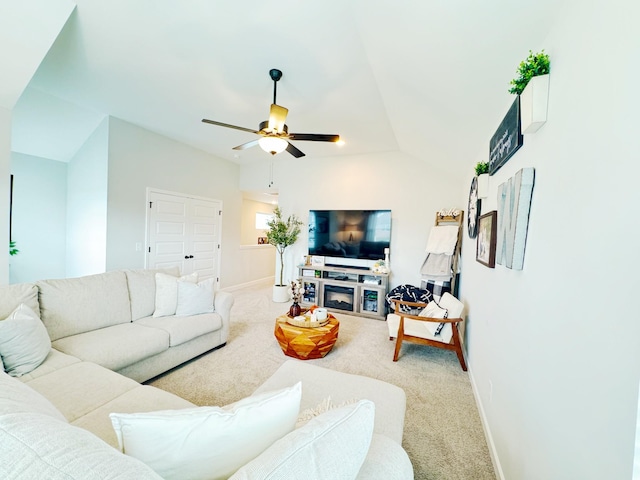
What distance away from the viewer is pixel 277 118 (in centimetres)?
235

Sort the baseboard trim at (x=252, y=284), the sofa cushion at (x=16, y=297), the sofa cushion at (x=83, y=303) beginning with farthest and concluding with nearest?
the baseboard trim at (x=252, y=284)
the sofa cushion at (x=83, y=303)
the sofa cushion at (x=16, y=297)

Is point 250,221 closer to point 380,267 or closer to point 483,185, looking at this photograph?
point 380,267

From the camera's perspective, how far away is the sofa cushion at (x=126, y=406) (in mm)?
1161

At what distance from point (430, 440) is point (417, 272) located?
2.99 m

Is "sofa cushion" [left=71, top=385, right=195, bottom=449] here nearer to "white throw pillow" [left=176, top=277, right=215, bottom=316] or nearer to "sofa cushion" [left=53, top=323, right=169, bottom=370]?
"sofa cushion" [left=53, top=323, right=169, bottom=370]

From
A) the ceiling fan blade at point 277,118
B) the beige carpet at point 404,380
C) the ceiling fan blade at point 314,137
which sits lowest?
the beige carpet at point 404,380

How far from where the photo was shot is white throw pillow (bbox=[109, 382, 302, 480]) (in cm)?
65

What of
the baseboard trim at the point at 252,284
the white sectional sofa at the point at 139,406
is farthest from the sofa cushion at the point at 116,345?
the baseboard trim at the point at 252,284

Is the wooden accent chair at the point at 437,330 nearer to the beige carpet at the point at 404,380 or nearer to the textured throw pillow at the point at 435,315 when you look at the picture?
the textured throw pillow at the point at 435,315

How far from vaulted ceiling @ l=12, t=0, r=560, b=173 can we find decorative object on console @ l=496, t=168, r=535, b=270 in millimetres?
682

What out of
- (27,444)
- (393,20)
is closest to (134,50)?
(393,20)

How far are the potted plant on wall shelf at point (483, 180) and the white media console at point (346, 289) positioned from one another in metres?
2.14

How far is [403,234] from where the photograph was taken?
15.0 ft

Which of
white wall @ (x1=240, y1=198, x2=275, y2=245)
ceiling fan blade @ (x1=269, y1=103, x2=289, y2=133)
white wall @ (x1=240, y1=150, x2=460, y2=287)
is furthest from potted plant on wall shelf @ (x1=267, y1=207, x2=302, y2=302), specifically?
ceiling fan blade @ (x1=269, y1=103, x2=289, y2=133)
